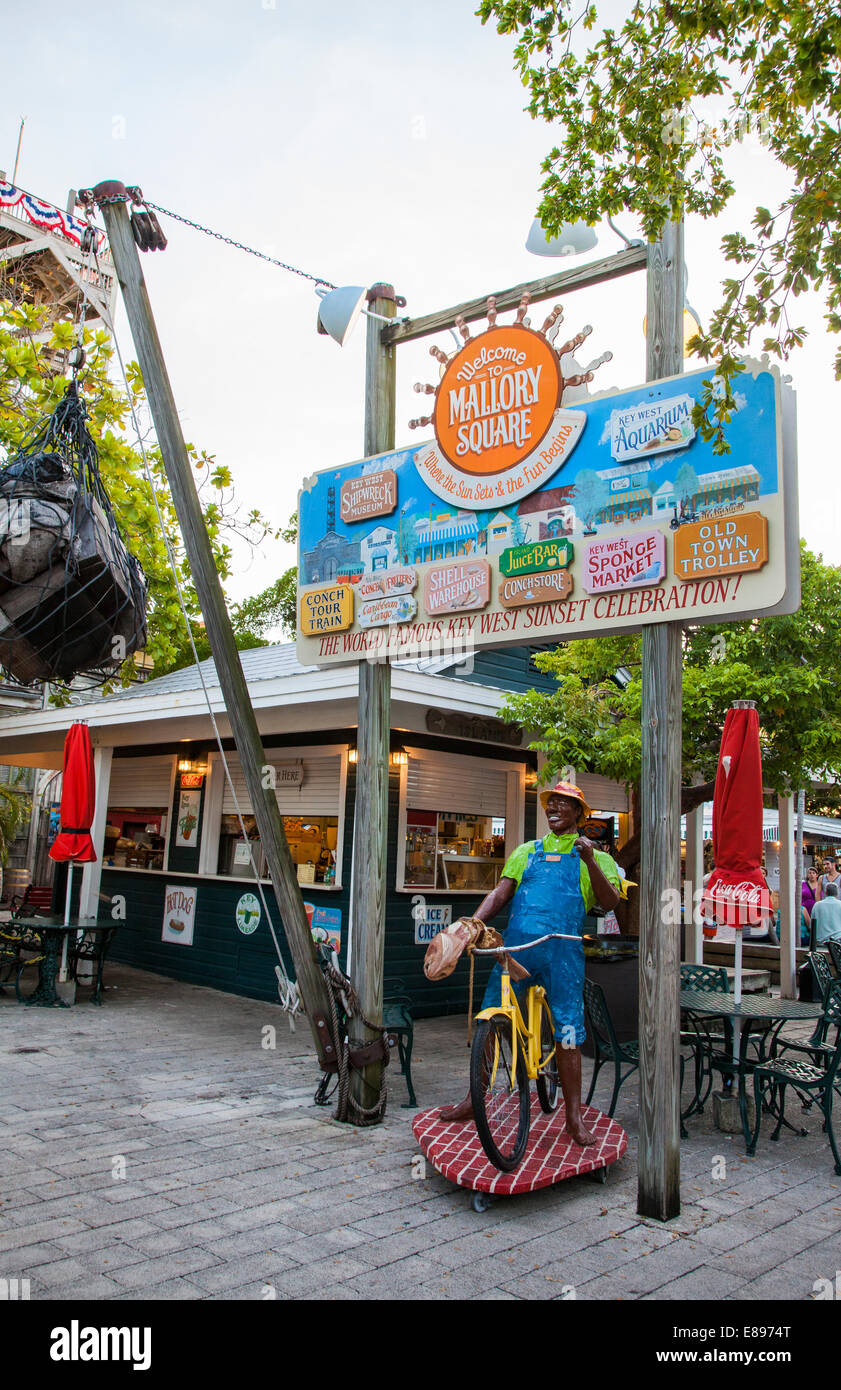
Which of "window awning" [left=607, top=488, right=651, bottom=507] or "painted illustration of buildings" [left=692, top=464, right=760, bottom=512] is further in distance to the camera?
"window awning" [left=607, top=488, right=651, bottom=507]

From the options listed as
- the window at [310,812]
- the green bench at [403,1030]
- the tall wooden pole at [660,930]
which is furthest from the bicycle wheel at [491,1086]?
the window at [310,812]

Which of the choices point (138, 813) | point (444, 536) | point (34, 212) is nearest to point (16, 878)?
point (138, 813)

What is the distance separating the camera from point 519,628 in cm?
509

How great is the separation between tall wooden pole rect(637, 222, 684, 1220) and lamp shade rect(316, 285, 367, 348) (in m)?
2.13

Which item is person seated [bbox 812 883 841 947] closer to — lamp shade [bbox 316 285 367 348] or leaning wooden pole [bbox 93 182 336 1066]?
leaning wooden pole [bbox 93 182 336 1066]

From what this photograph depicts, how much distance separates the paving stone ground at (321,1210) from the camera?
3521 mm

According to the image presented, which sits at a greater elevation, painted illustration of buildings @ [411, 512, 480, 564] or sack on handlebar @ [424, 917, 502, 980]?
painted illustration of buildings @ [411, 512, 480, 564]

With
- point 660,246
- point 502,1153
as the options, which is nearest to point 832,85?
point 660,246

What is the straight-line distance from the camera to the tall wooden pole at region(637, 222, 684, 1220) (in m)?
4.31

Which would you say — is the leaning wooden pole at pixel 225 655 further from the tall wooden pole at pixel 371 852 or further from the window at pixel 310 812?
the window at pixel 310 812

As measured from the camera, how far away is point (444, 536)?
555 cm

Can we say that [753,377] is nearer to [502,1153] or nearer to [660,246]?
[660,246]

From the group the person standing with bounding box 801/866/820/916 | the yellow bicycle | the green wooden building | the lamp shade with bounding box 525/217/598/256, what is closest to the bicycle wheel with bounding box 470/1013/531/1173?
the yellow bicycle

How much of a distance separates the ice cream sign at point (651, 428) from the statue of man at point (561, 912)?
1806 millimetres
